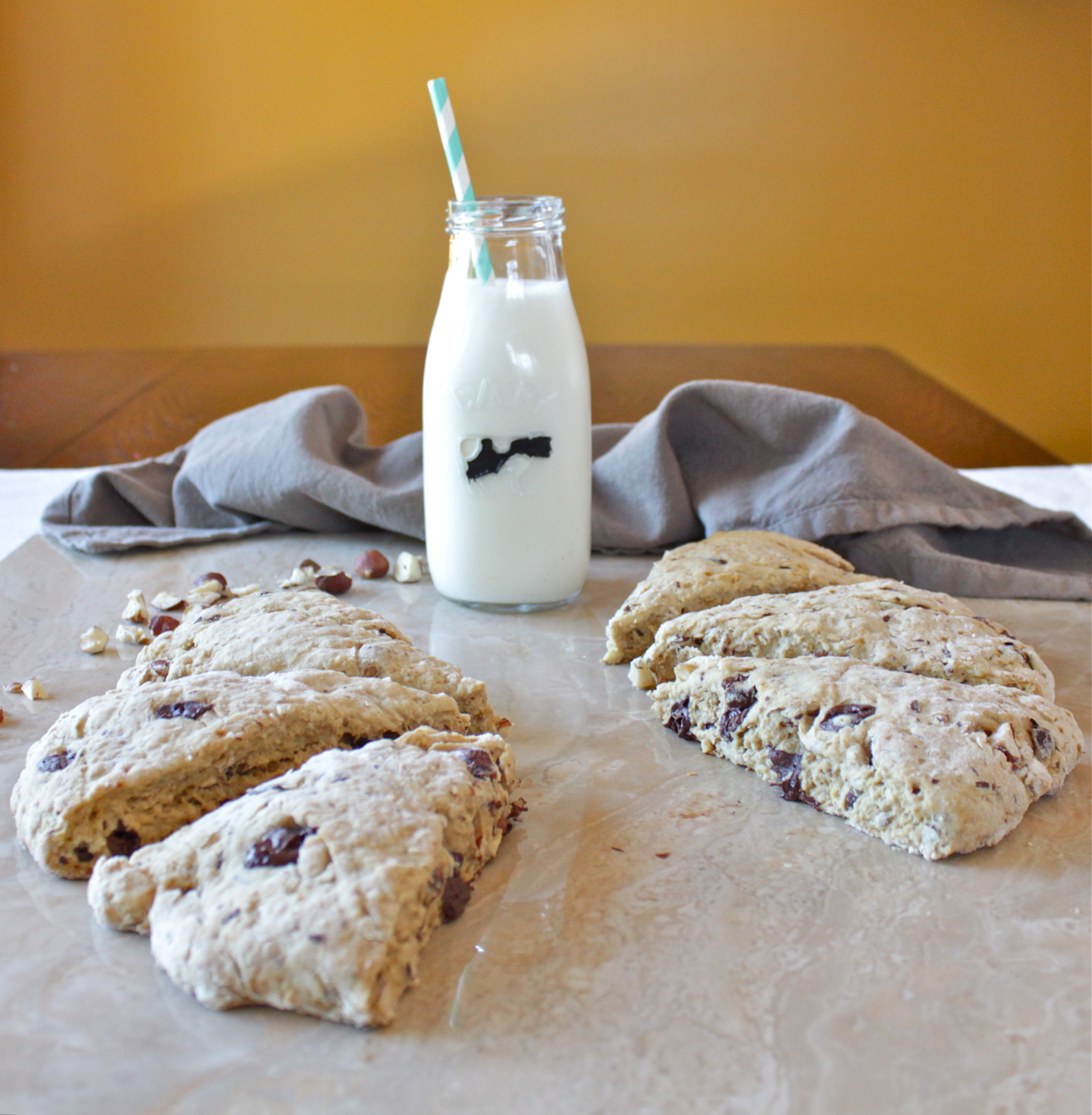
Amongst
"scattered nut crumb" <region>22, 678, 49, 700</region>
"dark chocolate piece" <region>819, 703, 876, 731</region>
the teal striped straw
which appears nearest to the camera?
"dark chocolate piece" <region>819, 703, 876, 731</region>

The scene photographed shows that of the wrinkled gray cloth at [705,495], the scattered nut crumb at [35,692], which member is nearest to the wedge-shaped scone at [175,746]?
the scattered nut crumb at [35,692]

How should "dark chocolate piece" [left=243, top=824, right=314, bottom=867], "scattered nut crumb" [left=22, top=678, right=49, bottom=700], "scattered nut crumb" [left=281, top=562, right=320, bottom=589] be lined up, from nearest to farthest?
1. "dark chocolate piece" [left=243, top=824, right=314, bottom=867]
2. "scattered nut crumb" [left=22, top=678, right=49, bottom=700]
3. "scattered nut crumb" [left=281, top=562, right=320, bottom=589]

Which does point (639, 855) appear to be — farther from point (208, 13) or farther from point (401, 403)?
point (208, 13)

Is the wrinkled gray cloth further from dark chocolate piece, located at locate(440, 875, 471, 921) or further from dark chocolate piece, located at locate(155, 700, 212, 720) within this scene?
dark chocolate piece, located at locate(440, 875, 471, 921)

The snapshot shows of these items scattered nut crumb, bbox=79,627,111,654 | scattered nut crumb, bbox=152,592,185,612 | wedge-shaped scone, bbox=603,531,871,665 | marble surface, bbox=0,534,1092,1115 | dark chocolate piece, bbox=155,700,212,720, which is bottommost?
scattered nut crumb, bbox=152,592,185,612

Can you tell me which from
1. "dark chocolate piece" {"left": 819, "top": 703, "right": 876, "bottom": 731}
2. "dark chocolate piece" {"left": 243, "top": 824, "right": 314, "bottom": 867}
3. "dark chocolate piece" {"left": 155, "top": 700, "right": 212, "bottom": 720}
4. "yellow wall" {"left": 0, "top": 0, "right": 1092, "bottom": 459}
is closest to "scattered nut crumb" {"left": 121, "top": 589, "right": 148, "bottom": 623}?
"dark chocolate piece" {"left": 155, "top": 700, "right": 212, "bottom": 720}

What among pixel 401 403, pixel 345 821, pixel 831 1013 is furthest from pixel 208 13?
pixel 831 1013
